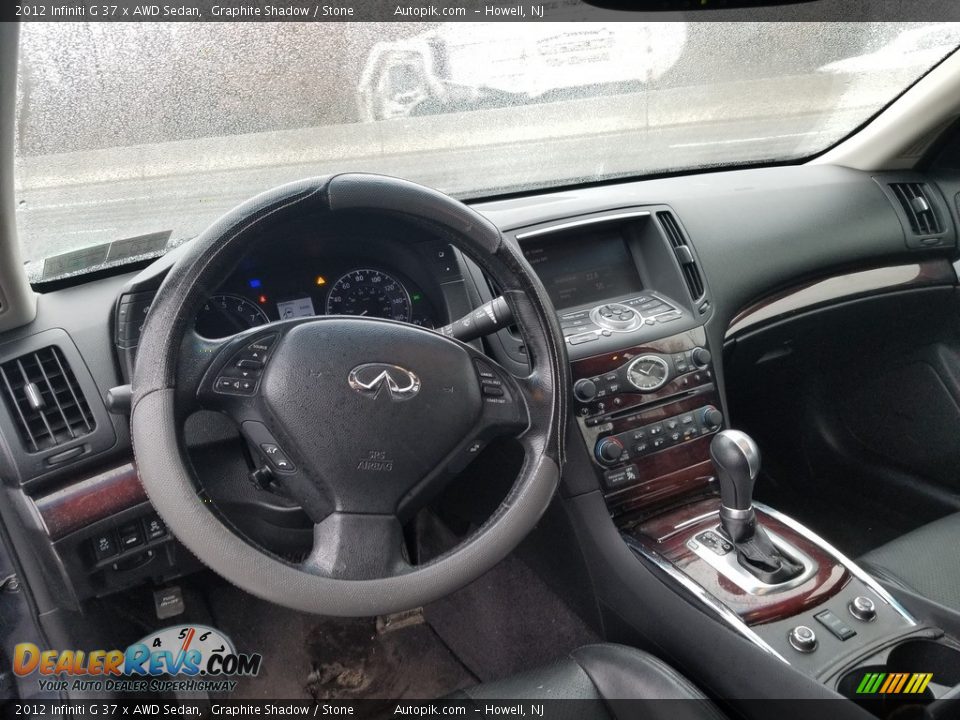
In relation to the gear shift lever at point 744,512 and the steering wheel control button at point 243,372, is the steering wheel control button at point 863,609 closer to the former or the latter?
the gear shift lever at point 744,512

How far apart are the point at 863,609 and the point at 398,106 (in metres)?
1.51

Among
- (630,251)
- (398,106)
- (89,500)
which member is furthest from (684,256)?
(89,500)

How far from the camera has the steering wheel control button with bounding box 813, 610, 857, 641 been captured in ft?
4.75

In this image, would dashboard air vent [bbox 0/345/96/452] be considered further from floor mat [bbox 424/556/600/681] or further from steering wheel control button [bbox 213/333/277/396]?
floor mat [bbox 424/556/600/681]

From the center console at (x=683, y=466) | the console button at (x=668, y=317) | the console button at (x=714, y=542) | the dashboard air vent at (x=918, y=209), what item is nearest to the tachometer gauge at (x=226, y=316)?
the center console at (x=683, y=466)

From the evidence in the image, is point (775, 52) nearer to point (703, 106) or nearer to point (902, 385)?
point (703, 106)

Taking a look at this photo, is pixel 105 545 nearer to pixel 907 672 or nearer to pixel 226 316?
pixel 226 316

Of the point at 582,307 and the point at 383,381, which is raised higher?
the point at 383,381

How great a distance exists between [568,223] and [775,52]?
98 centimetres

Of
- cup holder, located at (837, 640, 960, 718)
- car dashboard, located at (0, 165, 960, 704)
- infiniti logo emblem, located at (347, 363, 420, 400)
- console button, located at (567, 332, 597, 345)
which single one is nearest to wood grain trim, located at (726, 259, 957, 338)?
car dashboard, located at (0, 165, 960, 704)

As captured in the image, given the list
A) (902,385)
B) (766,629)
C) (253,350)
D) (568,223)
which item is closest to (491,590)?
(766,629)

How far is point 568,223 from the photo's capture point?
1.95 m

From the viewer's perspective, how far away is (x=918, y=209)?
241 centimetres

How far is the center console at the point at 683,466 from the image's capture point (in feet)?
4.78
